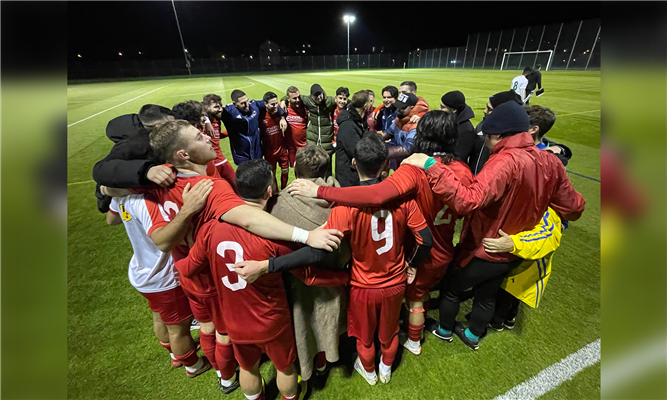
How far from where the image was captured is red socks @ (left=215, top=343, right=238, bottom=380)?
227cm

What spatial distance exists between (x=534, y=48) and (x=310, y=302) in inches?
1496

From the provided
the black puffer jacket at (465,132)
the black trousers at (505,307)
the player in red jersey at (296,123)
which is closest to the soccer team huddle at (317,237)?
the black trousers at (505,307)

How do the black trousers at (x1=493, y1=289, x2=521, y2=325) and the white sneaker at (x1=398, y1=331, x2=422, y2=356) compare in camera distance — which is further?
the black trousers at (x1=493, y1=289, x2=521, y2=325)

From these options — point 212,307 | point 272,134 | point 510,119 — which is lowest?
point 212,307

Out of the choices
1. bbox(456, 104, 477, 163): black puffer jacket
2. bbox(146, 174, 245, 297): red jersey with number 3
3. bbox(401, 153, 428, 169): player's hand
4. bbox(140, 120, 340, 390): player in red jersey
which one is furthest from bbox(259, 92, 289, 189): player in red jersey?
bbox(401, 153, 428, 169): player's hand

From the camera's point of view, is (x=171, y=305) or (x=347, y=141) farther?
(x=347, y=141)

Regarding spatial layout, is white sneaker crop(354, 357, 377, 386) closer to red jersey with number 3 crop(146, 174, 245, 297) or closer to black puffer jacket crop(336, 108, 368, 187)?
red jersey with number 3 crop(146, 174, 245, 297)

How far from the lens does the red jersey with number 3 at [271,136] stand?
6.04 metres

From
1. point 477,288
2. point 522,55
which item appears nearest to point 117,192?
point 477,288

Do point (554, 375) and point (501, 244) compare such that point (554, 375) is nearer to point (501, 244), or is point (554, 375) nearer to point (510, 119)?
point (501, 244)

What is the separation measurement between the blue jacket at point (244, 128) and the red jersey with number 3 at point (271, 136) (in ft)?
0.86

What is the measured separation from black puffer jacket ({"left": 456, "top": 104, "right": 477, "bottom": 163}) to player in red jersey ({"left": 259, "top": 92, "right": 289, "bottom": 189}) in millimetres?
3565

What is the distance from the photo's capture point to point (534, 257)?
2.26 metres

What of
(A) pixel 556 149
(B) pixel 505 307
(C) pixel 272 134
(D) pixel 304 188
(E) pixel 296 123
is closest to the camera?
(D) pixel 304 188
